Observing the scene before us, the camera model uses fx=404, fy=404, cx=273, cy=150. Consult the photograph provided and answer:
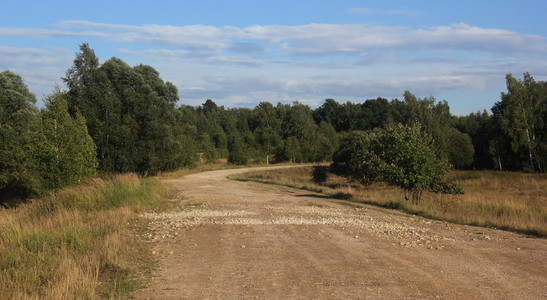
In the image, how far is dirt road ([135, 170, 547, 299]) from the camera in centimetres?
627

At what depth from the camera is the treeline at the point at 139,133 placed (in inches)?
781

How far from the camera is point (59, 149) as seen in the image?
1964 centimetres

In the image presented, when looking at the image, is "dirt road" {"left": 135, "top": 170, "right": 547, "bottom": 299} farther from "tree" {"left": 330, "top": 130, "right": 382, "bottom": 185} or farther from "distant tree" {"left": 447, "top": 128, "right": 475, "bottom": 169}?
"distant tree" {"left": 447, "top": 128, "right": 475, "bottom": 169}

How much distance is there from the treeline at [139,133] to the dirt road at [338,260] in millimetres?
9841

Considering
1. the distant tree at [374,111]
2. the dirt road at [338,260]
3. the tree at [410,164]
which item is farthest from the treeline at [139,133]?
the distant tree at [374,111]

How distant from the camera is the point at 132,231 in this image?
36.9ft

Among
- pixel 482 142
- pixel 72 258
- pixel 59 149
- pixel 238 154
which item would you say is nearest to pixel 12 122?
pixel 59 149

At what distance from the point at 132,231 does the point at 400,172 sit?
13093 mm

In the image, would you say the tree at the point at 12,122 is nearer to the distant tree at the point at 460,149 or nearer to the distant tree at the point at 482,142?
the distant tree at the point at 460,149

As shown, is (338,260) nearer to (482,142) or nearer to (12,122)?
(12,122)

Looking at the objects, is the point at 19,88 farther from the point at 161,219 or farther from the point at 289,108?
the point at 289,108

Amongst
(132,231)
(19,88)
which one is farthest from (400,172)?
(19,88)

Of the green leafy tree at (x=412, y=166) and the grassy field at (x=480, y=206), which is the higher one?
the green leafy tree at (x=412, y=166)

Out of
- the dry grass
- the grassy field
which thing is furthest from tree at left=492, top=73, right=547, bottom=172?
Result: the dry grass
